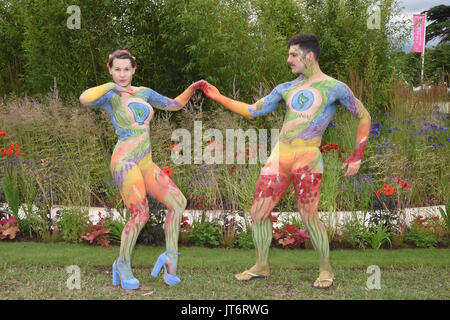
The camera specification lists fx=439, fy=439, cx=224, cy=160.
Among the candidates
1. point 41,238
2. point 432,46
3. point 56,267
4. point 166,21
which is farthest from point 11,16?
point 432,46

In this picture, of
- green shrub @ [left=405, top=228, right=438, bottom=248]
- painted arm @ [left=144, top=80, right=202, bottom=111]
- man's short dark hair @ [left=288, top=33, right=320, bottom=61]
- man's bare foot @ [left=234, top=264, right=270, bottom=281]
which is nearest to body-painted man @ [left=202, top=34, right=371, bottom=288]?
man's short dark hair @ [left=288, top=33, right=320, bottom=61]

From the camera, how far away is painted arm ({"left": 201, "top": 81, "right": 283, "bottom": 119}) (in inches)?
140

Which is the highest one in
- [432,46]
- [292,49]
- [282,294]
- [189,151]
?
[432,46]

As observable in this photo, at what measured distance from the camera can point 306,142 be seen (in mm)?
3346

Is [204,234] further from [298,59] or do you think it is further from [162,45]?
[162,45]

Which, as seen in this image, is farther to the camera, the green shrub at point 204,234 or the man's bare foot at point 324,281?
the green shrub at point 204,234

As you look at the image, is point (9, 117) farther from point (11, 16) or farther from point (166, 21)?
point (11, 16)

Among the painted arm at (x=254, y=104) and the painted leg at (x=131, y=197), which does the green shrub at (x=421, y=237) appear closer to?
the painted arm at (x=254, y=104)

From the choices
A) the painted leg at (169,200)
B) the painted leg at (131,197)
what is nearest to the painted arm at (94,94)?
the painted leg at (131,197)

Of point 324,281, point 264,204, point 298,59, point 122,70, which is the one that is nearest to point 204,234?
point 264,204

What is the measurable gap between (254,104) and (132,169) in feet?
3.77

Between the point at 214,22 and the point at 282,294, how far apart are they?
20.6 ft

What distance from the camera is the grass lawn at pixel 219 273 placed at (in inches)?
137

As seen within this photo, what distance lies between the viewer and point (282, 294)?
3.50 m
